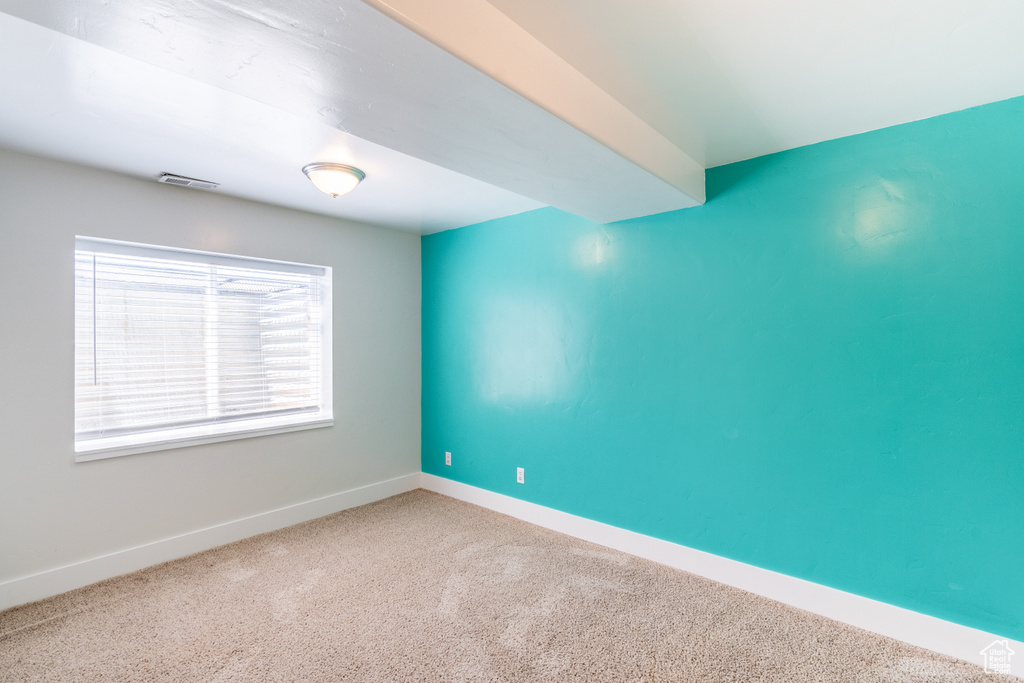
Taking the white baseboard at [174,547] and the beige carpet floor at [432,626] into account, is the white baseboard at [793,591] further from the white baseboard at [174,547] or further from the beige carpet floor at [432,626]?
the white baseboard at [174,547]

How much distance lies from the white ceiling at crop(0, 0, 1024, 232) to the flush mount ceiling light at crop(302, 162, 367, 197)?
7 cm

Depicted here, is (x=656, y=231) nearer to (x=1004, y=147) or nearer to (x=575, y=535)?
(x=1004, y=147)

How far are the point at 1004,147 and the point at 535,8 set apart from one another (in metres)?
2.05

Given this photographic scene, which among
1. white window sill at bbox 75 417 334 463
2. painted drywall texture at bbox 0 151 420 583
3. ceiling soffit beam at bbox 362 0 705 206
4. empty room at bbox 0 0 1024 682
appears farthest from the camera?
white window sill at bbox 75 417 334 463

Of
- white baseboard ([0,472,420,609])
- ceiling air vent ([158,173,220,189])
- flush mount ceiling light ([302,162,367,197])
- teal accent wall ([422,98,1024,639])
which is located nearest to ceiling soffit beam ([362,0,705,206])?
→ teal accent wall ([422,98,1024,639])

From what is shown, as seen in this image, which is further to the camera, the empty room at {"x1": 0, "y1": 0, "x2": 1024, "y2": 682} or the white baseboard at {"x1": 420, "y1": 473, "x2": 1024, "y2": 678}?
the white baseboard at {"x1": 420, "y1": 473, "x2": 1024, "y2": 678}

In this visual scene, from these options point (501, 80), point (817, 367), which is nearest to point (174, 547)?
point (501, 80)

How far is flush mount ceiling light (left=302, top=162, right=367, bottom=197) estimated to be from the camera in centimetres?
263

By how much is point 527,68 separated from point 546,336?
2.22 meters

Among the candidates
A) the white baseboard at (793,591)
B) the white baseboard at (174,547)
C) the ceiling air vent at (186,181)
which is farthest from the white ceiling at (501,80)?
the white baseboard at (174,547)

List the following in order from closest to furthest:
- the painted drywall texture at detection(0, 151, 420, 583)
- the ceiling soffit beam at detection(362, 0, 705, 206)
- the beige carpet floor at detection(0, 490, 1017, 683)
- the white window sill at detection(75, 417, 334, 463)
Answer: the ceiling soffit beam at detection(362, 0, 705, 206) → the beige carpet floor at detection(0, 490, 1017, 683) → the painted drywall texture at detection(0, 151, 420, 583) → the white window sill at detection(75, 417, 334, 463)

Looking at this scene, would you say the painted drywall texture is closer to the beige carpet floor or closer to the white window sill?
the white window sill

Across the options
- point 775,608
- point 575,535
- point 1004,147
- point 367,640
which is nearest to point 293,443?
point 367,640

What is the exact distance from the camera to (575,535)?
3379 millimetres
